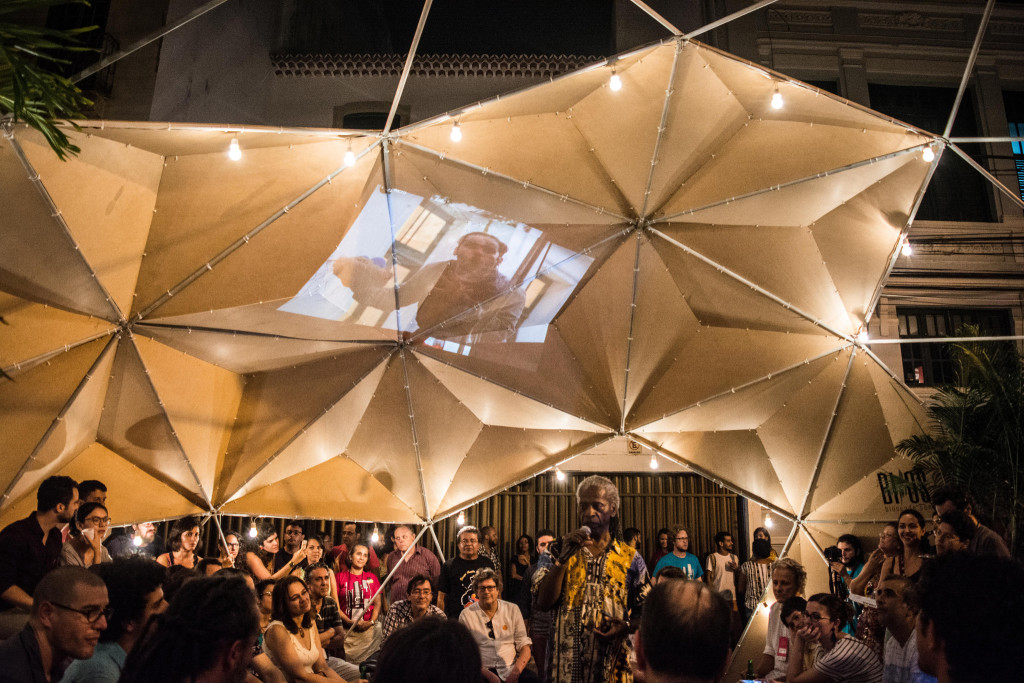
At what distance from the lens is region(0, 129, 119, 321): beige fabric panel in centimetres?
557

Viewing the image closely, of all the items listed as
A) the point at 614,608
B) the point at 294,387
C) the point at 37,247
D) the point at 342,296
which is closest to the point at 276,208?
the point at 342,296

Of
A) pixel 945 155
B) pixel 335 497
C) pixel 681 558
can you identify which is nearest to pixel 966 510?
pixel 681 558

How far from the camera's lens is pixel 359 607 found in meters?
8.19

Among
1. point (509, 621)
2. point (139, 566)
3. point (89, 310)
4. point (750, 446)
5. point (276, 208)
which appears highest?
point (276, 208)

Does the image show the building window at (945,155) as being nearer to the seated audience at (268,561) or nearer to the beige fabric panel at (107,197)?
the seated audience at (268,561)

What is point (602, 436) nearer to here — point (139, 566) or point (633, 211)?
point (633, 211)

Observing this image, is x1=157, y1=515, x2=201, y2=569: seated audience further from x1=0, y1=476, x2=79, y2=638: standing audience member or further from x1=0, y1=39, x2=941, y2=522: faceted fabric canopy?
x1=0, y1=476, x2=79, y2=638: standing audience member

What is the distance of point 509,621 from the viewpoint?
700cm

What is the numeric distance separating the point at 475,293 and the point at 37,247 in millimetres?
3600

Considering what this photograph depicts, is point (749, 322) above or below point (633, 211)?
below

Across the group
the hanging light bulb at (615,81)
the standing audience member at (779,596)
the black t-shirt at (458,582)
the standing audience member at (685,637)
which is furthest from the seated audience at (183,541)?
the standing audience member at (685,637)

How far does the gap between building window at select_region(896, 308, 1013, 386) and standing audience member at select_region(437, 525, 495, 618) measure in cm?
1003

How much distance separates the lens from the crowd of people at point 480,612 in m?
2.36

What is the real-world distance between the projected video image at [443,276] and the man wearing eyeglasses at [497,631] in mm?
2401
